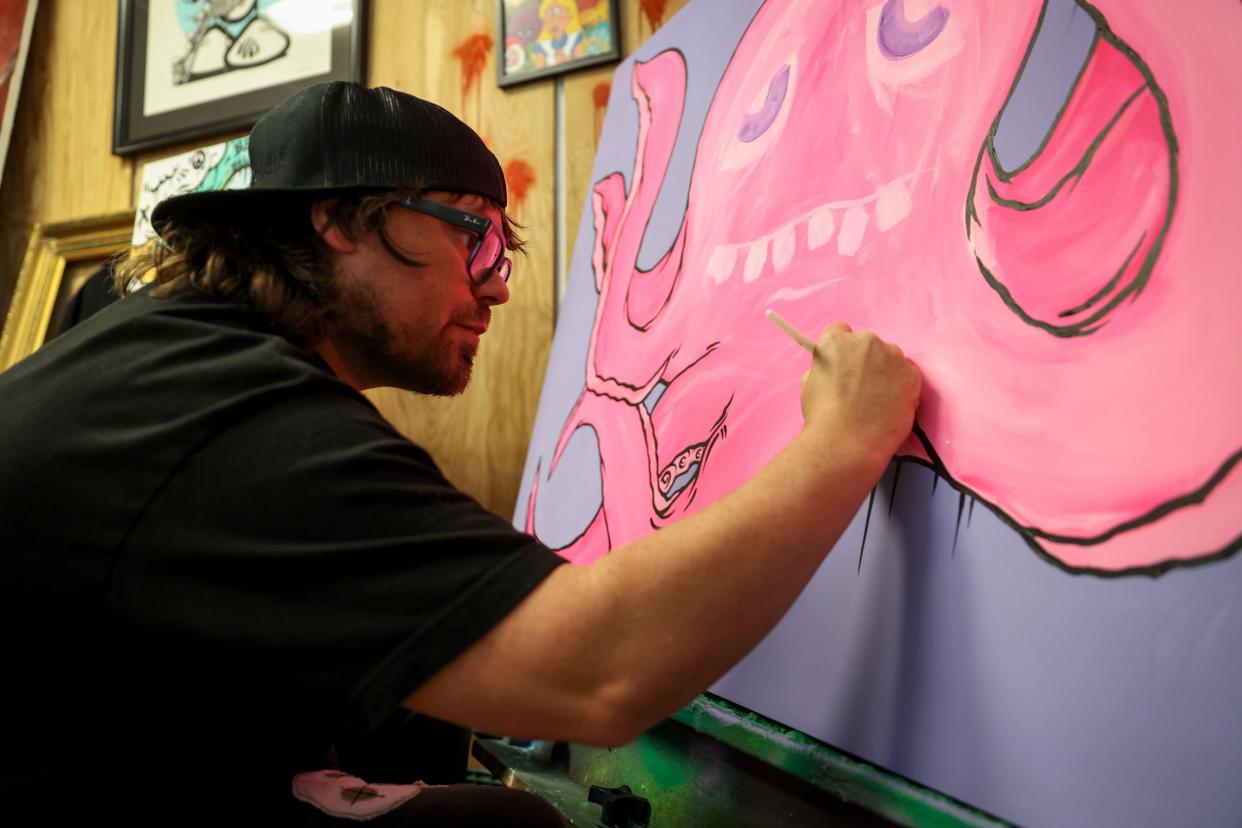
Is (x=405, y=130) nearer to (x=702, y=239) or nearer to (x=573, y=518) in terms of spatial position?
(x=702, y=239)

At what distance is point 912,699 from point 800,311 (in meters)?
0.41

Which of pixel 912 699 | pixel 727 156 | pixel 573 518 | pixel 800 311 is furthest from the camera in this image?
pixel 573 518

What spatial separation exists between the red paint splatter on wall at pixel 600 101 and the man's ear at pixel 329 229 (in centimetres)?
99

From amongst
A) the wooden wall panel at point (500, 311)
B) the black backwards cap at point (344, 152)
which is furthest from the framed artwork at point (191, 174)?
the black backwards cap at point (344, 152)

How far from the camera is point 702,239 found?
1199mm

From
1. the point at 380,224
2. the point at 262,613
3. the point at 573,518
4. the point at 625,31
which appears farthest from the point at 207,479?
the point at 625,31

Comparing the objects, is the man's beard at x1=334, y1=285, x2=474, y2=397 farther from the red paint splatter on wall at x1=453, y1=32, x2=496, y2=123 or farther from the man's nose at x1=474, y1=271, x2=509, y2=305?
the red paint splatter on wall at x1=453, y1=32, x2=496, y2=123

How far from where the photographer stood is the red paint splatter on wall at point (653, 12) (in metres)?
1.81

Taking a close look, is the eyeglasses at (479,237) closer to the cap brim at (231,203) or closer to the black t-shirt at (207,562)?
the cap brim at (231,203)

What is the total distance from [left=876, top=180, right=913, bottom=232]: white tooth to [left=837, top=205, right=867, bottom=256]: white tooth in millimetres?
21

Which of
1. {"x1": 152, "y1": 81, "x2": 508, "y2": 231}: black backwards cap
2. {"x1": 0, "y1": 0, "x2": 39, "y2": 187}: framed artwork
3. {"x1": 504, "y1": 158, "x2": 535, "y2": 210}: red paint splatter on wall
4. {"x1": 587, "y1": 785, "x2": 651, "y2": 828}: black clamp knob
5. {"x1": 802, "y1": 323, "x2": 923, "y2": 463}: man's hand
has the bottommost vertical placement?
{"x1": 587, "y1": 785, "x2": 651, "y2": 828}: black clamp knob

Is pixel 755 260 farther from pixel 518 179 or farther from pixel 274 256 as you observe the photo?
pixel 518 179

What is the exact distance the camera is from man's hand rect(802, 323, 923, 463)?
77cm

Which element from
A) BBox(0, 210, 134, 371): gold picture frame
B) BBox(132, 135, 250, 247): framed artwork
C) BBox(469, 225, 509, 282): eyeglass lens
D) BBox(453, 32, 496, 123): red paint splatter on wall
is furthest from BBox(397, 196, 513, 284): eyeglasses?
BBox(0, 210, 134, 371): gold picture frame
